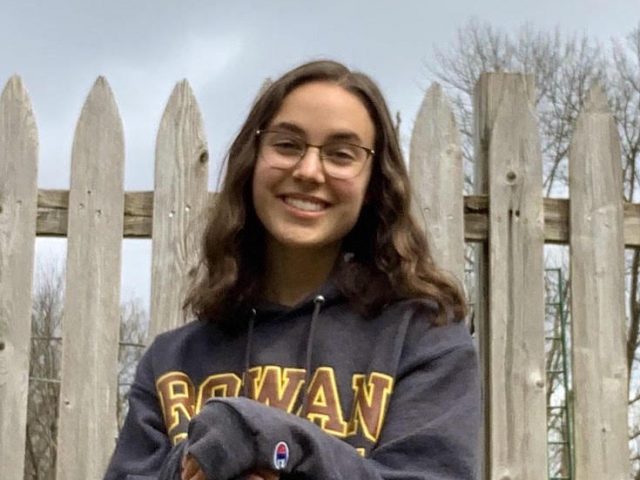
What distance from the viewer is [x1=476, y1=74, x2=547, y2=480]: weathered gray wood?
301 centimetres

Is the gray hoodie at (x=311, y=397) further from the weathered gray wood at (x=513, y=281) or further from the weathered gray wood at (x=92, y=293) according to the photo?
the weathered gray wood at (x=513, y=281)

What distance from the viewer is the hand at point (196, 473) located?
1.46 meters

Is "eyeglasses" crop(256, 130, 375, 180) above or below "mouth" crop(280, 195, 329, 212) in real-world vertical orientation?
above

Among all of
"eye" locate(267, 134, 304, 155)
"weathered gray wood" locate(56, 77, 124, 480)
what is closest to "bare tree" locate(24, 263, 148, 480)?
"weathered gray wood" locate(56, 77, 124, 480)

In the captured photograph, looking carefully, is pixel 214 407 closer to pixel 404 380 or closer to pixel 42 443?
pixel 404 380

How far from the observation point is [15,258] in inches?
123

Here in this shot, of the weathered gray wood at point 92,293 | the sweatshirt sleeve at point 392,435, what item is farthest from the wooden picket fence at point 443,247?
the sweatshirt sleeve at point 392,435

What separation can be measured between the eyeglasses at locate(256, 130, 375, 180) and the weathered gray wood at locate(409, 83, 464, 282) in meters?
1.32

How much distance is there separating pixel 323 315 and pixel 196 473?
40 centimetres

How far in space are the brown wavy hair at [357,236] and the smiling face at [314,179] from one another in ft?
0.09

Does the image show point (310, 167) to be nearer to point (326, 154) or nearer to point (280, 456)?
point (326, 154)

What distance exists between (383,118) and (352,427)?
1.73ft

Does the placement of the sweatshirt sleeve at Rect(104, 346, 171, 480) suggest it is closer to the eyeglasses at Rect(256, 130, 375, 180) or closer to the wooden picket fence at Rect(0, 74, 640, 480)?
the eyeglasses at Rect(256, 130, 375, 180)

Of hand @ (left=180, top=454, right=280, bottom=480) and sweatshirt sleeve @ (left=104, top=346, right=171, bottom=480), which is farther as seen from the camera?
sweatshirt sleeve @ (left=104, top=346, right=171, bottom=480)
